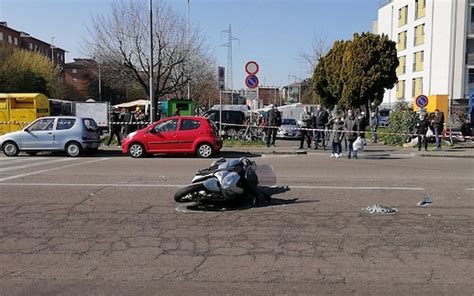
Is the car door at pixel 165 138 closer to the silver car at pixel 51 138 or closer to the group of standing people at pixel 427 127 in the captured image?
the silver car at pixel 51 138

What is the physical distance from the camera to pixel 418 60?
5316cm

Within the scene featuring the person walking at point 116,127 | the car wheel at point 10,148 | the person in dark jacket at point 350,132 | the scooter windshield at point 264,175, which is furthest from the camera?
the person walking at point 116,127

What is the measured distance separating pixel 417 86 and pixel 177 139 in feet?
142

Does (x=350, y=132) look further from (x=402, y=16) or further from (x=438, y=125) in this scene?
(x=402, y=16)

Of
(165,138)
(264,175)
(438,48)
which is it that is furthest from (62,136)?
(438,48)

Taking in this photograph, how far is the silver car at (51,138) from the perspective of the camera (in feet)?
57.6

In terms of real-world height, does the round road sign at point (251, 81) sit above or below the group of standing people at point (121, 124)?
above

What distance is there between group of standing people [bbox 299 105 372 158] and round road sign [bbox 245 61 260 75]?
298 centimetres

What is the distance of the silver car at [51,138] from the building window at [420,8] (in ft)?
148

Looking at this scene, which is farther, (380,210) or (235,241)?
(380,210)

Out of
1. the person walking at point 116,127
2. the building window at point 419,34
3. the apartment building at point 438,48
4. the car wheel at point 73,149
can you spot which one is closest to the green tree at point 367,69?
the person walking at point 116,127

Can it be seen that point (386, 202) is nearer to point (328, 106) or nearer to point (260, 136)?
point (260, 136)

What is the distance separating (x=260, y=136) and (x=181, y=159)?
743 cm

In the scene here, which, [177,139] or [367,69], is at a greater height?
[367,69]
